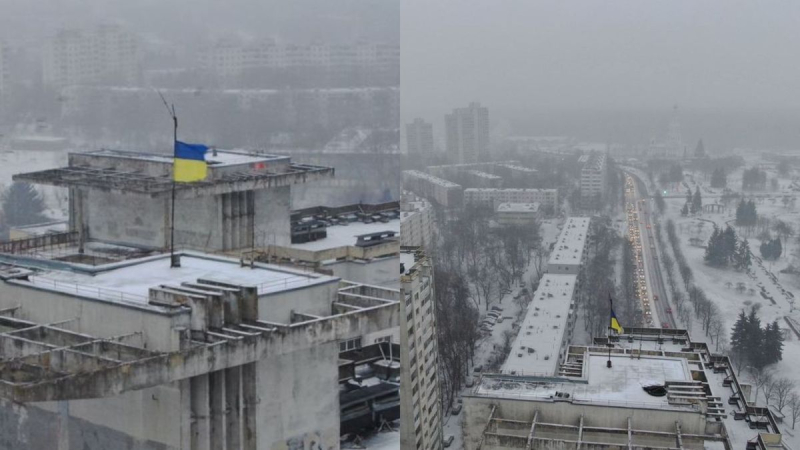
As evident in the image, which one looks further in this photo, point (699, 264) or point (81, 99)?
point (699, 264)

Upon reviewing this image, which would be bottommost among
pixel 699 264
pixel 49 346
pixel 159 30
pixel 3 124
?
pixel 699 264

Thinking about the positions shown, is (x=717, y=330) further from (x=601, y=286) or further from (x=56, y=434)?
(x=56, y=434)

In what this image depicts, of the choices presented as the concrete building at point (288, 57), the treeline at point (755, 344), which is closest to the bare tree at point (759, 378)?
the treeline at point (755, 344)

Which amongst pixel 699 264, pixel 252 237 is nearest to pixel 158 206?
pixel 252 237

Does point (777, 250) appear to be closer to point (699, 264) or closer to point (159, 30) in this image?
point (699, 264)

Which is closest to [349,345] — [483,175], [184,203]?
[184,203]

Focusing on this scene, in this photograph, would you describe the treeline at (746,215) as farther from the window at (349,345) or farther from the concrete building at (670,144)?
the window at (349,345)

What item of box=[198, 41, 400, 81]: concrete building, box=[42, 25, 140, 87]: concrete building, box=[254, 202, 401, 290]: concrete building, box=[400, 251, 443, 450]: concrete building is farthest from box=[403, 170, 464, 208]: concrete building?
box=[42, 25, 140, 87]: concrete building
